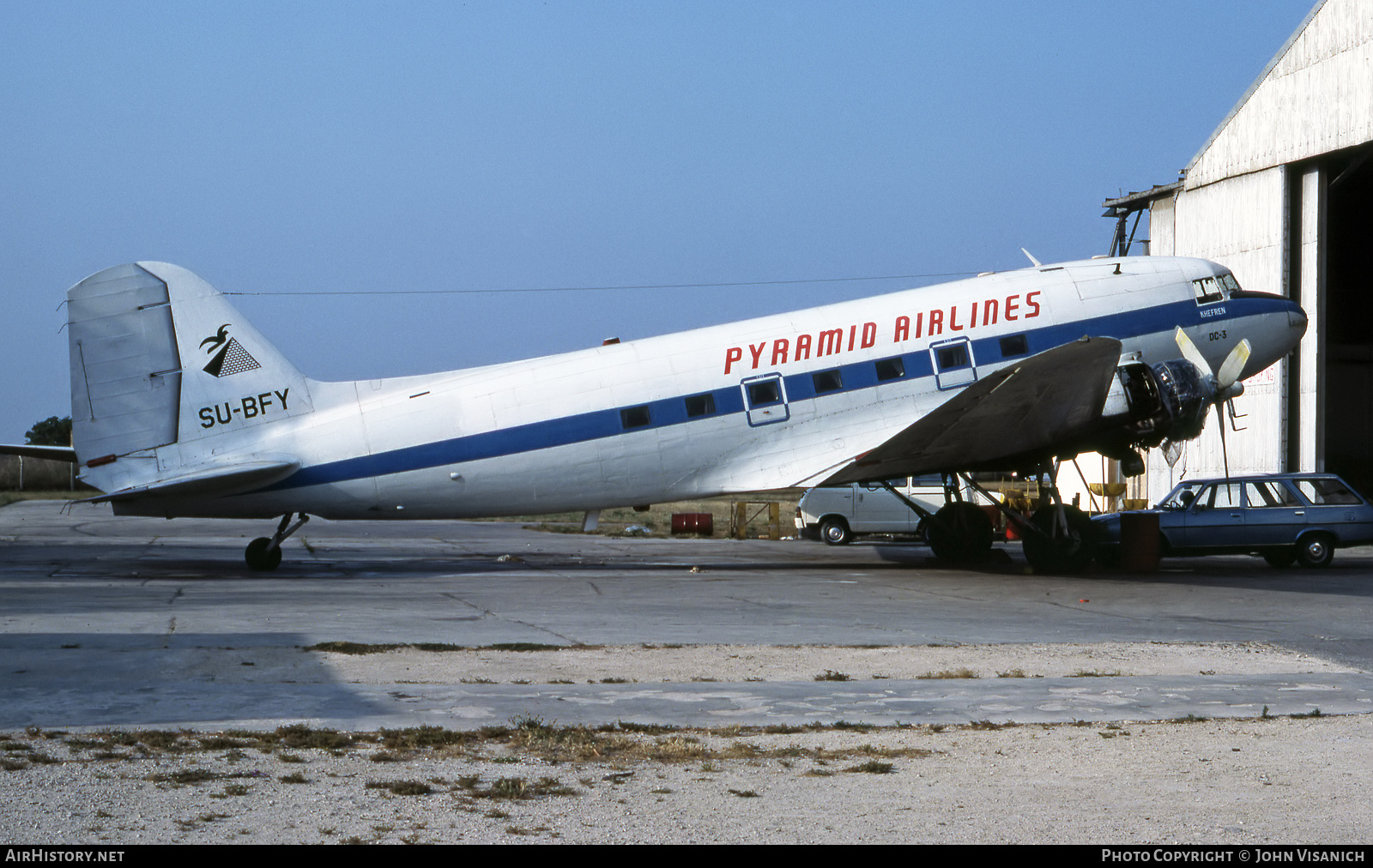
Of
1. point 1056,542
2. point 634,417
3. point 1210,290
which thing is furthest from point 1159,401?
point 634,417

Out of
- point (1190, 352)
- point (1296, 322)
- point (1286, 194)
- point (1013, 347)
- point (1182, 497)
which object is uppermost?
point (1286, 194)

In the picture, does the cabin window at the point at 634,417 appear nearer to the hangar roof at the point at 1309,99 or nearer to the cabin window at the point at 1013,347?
the cabin window at the point at 1013,347

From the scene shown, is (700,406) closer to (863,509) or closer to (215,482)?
(215,482)

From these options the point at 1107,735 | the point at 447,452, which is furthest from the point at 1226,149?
the point at 1107,735

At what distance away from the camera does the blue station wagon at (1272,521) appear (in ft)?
71.7

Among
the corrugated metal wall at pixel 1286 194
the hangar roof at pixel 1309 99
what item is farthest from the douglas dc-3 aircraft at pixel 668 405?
the hangar roof at pixel 1309 99

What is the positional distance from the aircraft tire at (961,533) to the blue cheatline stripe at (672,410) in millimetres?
3323

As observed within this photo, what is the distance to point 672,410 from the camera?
1975 centimetres

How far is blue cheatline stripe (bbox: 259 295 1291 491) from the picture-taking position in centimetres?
1898

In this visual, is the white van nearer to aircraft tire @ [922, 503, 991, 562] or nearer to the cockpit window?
aircraft tire @ [922, 503, 991, 562]

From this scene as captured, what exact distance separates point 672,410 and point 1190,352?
28.6 feet

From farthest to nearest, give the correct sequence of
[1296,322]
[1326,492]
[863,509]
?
[863,509], [1326,492], [1296,322]

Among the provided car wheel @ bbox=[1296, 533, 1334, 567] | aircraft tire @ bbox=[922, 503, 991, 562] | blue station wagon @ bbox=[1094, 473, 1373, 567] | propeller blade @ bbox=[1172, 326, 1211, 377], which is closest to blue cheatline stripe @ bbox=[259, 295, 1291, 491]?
propeller blade @ bbox=[1172, 326, 1211, 377]

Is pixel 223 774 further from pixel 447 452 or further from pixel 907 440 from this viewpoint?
pixel 907 440
